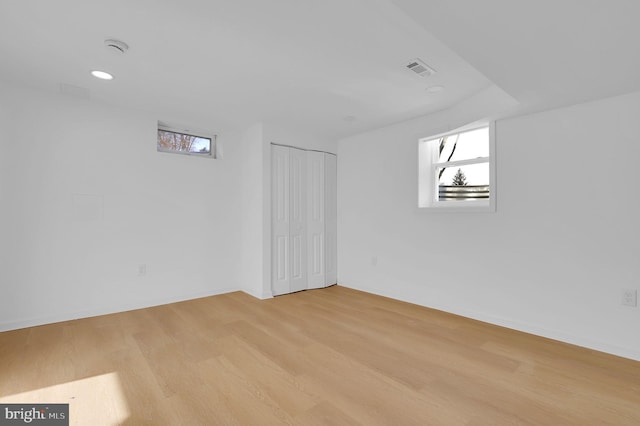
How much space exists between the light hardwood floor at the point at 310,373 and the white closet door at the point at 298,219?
1266 millimetres

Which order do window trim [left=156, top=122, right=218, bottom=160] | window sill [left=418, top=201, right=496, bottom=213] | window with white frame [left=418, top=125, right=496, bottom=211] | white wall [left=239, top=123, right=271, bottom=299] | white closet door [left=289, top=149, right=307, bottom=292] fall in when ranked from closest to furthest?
window sill [left=418, top=201, right=496, bottom=213]
window with white frame [left=418, top=125, right=496, bottom=211]
window trim [left=156, top=122, right=218, bottom=160]
white wall [left=239, top=123, right=271, bottom=299]
white closet door [left=289, top=149, right=307, bottom=292]

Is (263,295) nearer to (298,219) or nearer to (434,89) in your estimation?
(298,219)

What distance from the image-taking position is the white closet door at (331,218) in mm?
4859

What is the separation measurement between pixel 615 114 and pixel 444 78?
4.70 ft

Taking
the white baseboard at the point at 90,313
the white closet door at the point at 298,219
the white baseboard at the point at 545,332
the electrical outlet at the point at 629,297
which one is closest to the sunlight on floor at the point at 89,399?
the white baseboard at the point at 90,313

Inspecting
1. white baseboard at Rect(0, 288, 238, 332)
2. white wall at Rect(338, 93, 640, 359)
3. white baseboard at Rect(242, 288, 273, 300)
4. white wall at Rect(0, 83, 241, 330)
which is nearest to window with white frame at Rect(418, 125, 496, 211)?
white wall at Rect(338, 93, 640, 359)

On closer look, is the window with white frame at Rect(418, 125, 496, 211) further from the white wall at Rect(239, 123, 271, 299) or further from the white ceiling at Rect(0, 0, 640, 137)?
the white wall at Rect(239, 123, 271, 299)

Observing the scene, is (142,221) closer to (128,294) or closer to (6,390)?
(128,294)

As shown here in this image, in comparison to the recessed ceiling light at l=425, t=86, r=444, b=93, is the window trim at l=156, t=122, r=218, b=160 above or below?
below

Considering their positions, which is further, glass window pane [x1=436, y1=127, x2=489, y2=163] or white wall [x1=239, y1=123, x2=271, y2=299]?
white wall [x1=239, y1=123, x2=271, y2=299]

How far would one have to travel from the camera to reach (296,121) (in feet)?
13.3

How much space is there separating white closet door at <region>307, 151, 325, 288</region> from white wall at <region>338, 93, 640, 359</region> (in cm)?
Result: 112

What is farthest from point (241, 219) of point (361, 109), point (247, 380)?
point (247, 380)

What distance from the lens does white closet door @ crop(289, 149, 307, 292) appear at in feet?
14.6
